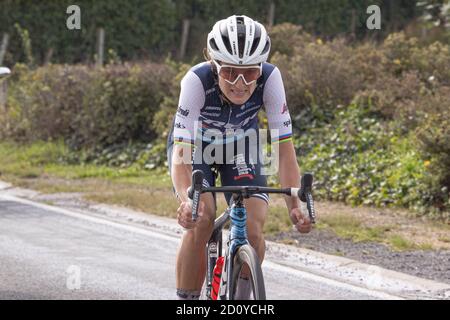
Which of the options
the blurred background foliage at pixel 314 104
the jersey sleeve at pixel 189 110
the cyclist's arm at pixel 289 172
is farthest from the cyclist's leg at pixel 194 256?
the blurred background foliage at pixel 314 104

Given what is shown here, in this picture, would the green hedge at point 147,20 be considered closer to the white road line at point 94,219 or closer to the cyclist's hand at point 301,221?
the white road line at point 94,219

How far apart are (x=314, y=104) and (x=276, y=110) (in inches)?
368

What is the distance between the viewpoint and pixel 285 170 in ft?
17.2

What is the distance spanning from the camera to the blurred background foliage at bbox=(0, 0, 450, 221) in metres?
11.6

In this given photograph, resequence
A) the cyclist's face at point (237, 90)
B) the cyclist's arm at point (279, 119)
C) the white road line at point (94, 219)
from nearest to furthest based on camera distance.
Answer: the cyclist's face at point (237, 90), the cyclist's arm at point (279, 119), the white road line at point (94, 219)

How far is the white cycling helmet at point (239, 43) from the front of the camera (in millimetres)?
4926

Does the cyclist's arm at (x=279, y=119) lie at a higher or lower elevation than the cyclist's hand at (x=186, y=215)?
higher

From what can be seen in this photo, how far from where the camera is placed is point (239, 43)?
492cm

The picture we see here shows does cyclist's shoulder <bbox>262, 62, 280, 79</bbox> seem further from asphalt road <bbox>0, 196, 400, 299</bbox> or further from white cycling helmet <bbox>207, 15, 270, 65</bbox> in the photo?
asphalt road <bbox>0, 196, 400, 299</bbox>

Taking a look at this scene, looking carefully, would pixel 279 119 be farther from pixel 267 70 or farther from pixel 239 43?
pixel 239 43

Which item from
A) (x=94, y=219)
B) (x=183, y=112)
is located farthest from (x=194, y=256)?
(x=94, y=219)

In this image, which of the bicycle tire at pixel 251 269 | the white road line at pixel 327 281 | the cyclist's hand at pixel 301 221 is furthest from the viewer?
the white road line at pixel 327 281

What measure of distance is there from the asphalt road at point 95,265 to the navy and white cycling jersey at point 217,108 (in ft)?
7.05

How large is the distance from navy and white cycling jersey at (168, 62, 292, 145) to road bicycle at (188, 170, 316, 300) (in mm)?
546
